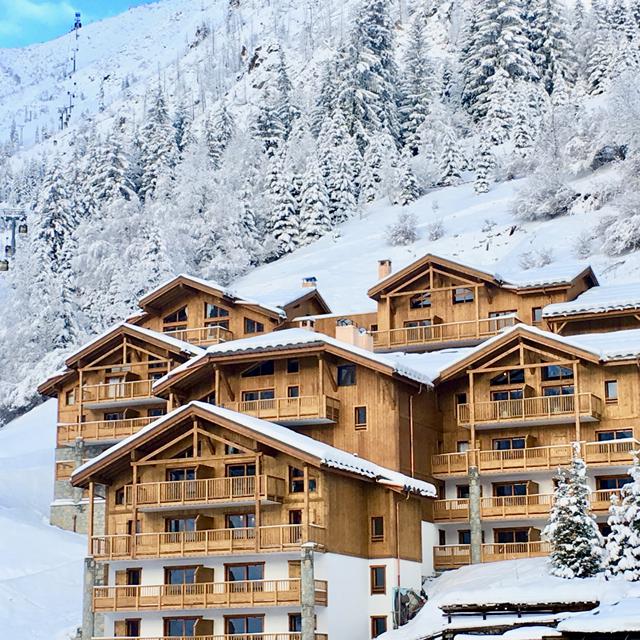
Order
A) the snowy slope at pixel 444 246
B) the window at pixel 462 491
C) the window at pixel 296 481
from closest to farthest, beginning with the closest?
the window at pixel 296 481 → the window at pixel 462 491 → the snowy slope at pixel 444 246

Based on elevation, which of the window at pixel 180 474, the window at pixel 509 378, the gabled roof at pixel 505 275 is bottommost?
the window at pixel 180 474

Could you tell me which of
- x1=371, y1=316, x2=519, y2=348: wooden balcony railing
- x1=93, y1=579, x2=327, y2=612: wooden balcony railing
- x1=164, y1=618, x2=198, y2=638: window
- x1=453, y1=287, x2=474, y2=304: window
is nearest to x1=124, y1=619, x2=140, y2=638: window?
x1=93, y1=579, x2=327, y2=612: wooden balcony railing

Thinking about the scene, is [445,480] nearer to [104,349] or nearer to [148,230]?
[104,349]

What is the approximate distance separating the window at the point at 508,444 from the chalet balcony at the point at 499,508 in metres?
2.31

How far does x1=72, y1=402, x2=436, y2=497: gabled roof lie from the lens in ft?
139

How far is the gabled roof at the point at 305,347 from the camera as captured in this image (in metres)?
46.7

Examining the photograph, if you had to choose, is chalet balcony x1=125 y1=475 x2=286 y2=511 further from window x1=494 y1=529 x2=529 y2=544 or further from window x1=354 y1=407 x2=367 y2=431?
window x1=494 y1=529 x2=529 y2=544

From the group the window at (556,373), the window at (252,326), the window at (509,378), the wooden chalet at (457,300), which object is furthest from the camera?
the window at (252,326)

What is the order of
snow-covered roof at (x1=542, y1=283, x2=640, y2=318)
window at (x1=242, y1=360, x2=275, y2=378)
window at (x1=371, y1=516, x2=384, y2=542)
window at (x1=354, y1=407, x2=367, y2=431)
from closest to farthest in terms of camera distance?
window at (x1=371, y1=516, x2=384, y2=542)
window at (x1=354, y1=407, x2=367, y2=431)
window at (x1=242, y1=360, x2=275, y2=378)
snow-covered roof at (x1=542, y1=283, x2=640, y2=318)

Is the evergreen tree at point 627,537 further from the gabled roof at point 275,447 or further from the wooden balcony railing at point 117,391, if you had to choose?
the wooden balcony railing at point 117,391

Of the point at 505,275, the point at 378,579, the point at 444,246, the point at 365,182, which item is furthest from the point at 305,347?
the point at 365,182

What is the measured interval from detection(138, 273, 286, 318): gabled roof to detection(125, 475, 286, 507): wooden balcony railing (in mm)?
18885

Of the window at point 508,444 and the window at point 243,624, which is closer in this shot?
the window at point 243,624

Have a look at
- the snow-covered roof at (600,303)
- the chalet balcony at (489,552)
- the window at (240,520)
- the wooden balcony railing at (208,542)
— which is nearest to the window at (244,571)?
the wooden balcony railing at (208,542)
